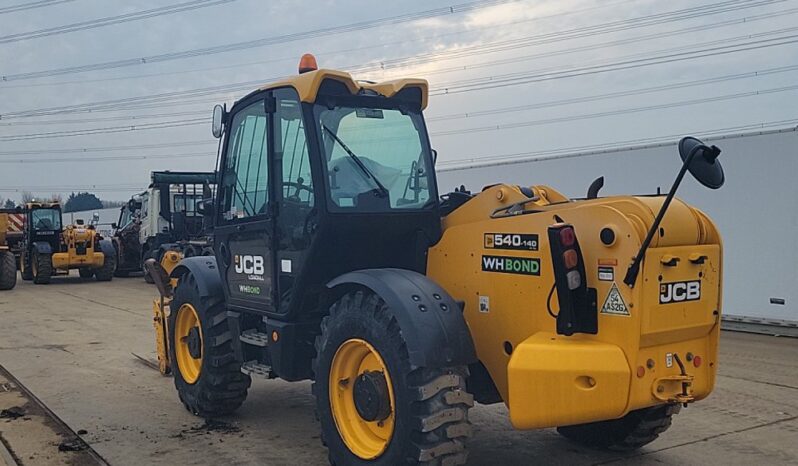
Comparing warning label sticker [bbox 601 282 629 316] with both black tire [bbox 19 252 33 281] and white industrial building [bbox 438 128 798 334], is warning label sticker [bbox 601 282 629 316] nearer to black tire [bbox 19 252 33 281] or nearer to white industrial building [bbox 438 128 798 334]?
white industrial building [bbox 438 128 798 334]

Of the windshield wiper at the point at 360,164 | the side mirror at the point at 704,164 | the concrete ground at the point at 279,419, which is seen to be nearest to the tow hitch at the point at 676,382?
the side mirror at the point at 704,164

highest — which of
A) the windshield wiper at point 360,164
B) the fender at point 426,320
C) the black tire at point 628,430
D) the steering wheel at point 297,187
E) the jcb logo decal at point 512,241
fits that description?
the windshield wiper at point 360,164

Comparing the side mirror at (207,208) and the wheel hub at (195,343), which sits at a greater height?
the side mirror at (207,208)

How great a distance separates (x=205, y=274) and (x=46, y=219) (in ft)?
60.2

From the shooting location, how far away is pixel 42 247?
71.4ft

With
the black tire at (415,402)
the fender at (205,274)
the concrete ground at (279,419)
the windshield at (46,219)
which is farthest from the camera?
the windshield at (46,219)

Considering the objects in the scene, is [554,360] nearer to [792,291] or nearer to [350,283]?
[350,283]

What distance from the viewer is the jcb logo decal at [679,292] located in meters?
3.84

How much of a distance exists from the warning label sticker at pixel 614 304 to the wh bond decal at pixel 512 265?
1.48 ft

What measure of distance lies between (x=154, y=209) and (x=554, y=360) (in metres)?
18.1

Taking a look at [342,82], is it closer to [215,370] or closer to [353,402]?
[353,402]

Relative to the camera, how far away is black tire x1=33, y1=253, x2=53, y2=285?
70.9 ft

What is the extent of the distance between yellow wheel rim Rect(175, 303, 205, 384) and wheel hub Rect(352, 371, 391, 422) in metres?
2.53

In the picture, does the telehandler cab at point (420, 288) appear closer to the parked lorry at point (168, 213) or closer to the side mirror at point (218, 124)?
the side mirror at point (218, 124)
